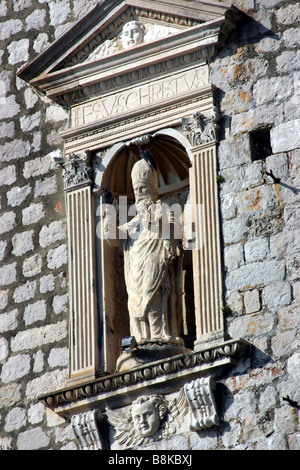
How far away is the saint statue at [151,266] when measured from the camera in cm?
1272

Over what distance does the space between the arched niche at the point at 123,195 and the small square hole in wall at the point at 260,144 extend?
21.0 inches

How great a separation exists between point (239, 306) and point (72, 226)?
183 cm

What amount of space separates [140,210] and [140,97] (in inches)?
38.0

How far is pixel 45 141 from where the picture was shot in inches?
549

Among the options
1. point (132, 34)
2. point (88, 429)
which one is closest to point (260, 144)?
point (132, 34)

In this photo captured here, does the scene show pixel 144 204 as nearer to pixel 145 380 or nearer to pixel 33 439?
pixel 145 380

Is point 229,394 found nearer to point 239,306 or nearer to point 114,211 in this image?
point 239,306

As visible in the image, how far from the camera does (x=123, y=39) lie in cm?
1355

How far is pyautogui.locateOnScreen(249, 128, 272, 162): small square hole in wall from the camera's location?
12648 millimetres

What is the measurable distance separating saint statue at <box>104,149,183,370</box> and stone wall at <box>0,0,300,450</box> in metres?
0.58

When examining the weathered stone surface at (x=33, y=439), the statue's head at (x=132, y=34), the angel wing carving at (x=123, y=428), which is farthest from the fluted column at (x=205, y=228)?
the weathered stone surface at (x=33, y=439)

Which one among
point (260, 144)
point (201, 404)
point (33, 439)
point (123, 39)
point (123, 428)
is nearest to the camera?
point (201, 404)

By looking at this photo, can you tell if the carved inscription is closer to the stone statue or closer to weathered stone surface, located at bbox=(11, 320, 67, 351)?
the stone statue

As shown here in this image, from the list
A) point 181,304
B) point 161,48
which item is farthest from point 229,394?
point 161,48
